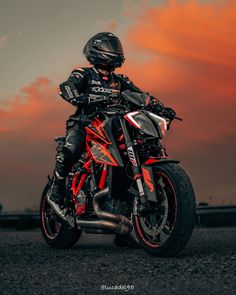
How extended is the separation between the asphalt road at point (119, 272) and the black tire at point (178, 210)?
5.2 inches

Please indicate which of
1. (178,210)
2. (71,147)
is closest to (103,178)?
(71,147)

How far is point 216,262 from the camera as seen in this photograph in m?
5.99

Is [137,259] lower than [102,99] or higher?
lower

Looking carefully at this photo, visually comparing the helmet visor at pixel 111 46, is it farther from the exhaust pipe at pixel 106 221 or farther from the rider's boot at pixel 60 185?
the exhaust pipe at pixel 106 221

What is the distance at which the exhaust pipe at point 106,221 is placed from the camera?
697 centimetres

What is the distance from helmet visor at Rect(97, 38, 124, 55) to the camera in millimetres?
8031

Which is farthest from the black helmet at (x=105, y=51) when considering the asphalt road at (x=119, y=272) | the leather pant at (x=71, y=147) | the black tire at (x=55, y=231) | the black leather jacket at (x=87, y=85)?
the asphalt road at (x=119, y=272)

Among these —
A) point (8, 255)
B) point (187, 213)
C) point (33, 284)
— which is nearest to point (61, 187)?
point (8, 255)

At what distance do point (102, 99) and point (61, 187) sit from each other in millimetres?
1658

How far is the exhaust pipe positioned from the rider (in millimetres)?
892

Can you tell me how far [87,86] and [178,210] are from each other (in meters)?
2.64

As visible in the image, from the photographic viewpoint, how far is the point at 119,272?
5637mm

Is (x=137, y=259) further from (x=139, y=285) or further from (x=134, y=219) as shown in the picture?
(x=139, y=285)

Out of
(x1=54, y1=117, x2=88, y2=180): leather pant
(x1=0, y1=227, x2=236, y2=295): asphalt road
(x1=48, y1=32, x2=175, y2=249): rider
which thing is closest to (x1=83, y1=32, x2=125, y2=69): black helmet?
(x1=48, y1=32, x2=175, y2=249): rider
